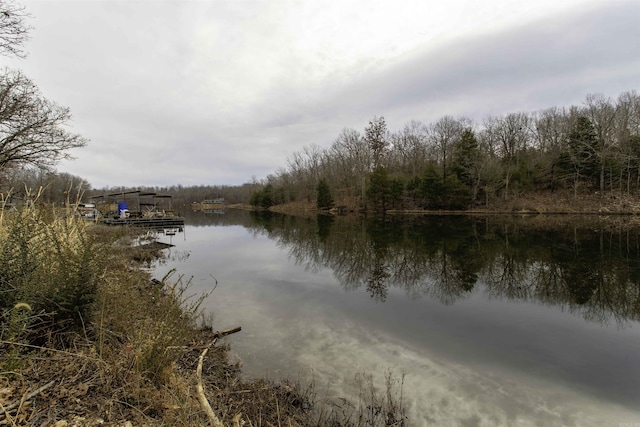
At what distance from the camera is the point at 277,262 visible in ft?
54.0

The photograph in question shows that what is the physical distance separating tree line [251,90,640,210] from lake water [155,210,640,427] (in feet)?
95.6

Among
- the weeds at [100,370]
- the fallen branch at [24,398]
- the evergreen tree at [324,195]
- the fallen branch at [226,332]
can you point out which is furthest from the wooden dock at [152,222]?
the fallen branch at [24,398]

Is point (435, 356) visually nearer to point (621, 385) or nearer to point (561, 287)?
point (621, 385)

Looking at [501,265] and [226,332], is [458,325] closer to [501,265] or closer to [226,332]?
[226,332]

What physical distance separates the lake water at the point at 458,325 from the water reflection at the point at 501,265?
85mm

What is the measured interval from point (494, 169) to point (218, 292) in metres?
42.3

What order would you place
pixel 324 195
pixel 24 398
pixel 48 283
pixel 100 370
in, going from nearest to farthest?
pixel 24 398, pixel 100 370, pixel 48 283, pixel 324 195

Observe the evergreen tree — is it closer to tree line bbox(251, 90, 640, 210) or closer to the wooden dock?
tree line bbox(251, 90, 640, 210)

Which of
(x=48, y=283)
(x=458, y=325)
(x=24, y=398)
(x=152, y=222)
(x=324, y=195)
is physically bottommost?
(x=458, y=325)

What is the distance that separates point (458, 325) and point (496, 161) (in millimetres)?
43454

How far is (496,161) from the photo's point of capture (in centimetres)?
4466

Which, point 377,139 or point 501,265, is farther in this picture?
point 377,139

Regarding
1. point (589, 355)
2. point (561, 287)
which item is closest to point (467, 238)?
point (561, 287)

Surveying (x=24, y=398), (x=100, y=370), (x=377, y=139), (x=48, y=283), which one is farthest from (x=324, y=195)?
(x=24, y=398)
